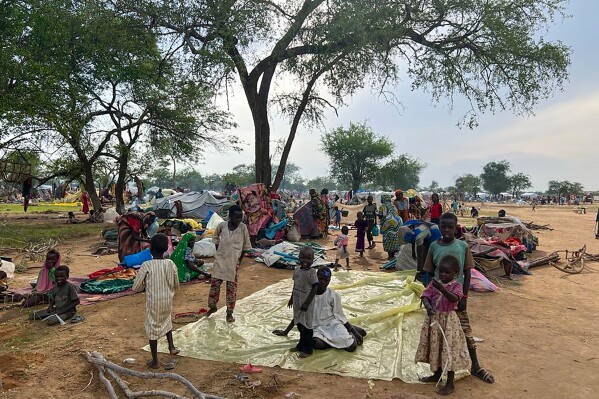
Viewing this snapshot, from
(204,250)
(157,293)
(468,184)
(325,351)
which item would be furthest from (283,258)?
(468,184)

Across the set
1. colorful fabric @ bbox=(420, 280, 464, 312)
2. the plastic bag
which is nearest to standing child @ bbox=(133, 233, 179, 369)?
colorful fabric @ bbox=(420, 280, 464, 312)

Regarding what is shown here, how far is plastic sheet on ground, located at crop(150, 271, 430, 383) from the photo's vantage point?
13.4 feet

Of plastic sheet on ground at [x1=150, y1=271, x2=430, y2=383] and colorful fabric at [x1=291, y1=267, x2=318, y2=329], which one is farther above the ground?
→ colorful fabric at [x1=291, y1=267, x2=318, y2=329]

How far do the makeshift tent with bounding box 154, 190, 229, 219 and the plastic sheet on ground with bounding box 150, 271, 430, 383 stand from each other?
15.6m

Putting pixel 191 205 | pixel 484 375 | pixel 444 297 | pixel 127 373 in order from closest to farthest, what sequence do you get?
pixel 127 373, pixel 444 297, pixel 484 375, pixel 191 205

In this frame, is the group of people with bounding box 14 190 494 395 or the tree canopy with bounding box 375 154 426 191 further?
the tree canopy with bounding box 375 154 426 191

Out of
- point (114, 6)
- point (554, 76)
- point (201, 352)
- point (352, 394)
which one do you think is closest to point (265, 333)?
point (201, 352)

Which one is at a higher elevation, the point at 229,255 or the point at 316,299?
the point at 229,255

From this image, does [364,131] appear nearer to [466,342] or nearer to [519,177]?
[466,342]

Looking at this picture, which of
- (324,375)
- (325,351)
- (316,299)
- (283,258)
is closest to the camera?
(324,375)

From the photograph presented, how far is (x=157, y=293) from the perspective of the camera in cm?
415

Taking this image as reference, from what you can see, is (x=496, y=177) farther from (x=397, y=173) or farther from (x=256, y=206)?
(x=256, y=206)

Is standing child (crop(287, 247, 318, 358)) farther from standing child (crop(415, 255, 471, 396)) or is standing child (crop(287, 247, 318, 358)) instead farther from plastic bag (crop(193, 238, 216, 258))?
plastic bag (crop(193, 238, 216, 258))

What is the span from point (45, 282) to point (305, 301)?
4.09m
